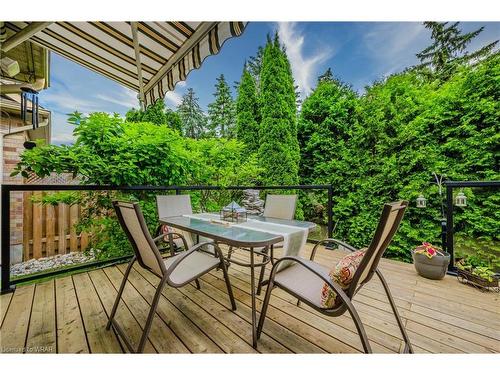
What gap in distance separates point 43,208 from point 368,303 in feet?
16.7

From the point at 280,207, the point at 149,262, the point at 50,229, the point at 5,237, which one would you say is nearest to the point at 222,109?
the point at 50,229

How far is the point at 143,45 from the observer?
260 cm

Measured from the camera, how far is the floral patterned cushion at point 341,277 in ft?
4.04

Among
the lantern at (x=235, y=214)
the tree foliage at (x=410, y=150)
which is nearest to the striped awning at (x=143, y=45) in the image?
the lantern at (x=235, y=214)

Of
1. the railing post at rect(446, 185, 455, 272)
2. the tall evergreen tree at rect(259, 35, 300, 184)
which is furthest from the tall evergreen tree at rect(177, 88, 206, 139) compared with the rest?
the railing post at rect(446, 185, 455, 272)

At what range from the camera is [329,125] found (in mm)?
5984

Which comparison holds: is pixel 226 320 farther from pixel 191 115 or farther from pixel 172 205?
pixel 191 115

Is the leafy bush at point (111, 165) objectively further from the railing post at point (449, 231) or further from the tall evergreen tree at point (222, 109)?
the tall evergreen tree at point (222, 109)

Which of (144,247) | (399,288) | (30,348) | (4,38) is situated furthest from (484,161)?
(4,38)

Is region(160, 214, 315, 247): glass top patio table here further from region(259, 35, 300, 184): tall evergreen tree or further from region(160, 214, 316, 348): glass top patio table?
region(259, 35, 300, 184): tall evergreen tree

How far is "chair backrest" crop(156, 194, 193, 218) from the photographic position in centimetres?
271

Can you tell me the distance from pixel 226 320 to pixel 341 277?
3.46ft

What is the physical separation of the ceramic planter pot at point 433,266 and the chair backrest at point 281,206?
1643mm

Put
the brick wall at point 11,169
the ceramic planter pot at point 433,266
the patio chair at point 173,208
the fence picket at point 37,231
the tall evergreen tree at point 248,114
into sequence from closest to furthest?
1. the ceramic planter pot at point 433,266
2. the patio chair at point 173,208
3. the fence picket at point 37,231
4. the brick wall at point 11,169
5. the tall evergreen tree at point 248,114
